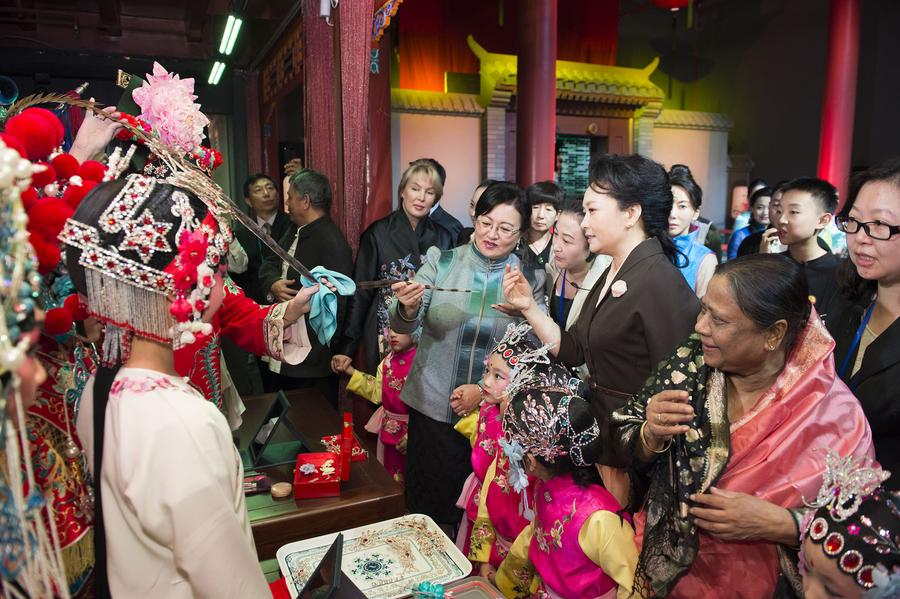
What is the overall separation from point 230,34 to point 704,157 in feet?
22.8

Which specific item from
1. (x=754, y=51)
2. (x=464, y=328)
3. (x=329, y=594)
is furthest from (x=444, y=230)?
(x=754, y=51)

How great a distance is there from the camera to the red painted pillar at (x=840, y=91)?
6.43m

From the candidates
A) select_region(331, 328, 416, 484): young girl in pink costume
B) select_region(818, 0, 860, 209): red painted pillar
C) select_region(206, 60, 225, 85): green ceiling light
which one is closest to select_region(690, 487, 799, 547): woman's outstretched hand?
A: select_region(331, 328, 416, 484): young girl in pink costume

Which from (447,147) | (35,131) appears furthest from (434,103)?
(35,131)

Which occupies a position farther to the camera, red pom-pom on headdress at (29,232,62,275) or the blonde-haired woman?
the blonde-haired woman

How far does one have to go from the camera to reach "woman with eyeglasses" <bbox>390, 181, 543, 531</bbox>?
87.5 inches

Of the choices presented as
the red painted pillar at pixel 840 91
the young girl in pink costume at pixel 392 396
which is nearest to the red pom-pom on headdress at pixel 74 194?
the young girl in pink costume at pixel 392 396

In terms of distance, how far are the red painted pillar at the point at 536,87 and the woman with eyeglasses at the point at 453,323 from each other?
318 cm

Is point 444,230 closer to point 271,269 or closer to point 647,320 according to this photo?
point 271,269

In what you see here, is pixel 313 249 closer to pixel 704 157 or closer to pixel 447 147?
pixel 447 147

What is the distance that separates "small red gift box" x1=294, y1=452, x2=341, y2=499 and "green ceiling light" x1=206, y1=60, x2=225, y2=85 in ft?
19.9

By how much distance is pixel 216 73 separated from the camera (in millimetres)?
6816

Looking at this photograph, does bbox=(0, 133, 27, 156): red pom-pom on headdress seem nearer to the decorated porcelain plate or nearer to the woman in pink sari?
the decorated porcelain plate

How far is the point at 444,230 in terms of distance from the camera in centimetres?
346
